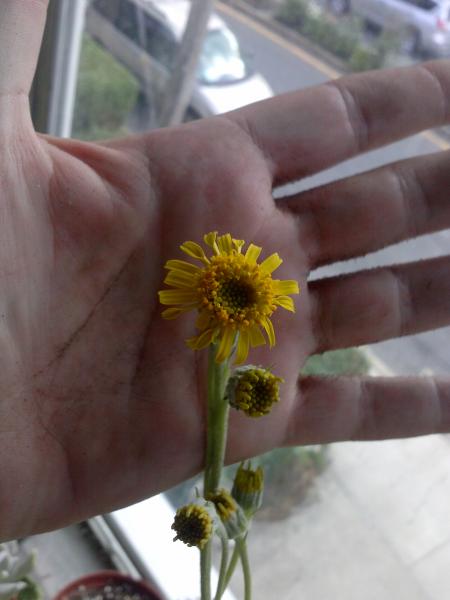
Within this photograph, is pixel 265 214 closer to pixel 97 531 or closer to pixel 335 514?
pixel 335 514

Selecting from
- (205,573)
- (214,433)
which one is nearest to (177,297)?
(214,433)

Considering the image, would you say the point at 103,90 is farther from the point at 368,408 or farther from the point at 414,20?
the point at 368,408

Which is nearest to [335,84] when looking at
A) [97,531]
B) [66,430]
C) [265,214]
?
[265,214]

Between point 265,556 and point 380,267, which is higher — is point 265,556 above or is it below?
below

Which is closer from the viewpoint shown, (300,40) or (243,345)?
(243,345)

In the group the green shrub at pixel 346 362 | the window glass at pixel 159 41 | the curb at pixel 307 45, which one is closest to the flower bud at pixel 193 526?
the green shrub at pixel 346 362

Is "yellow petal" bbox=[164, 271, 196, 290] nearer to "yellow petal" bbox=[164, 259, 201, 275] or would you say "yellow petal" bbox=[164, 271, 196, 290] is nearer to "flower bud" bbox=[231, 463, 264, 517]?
"yellow petal" bbox=[164, 259, 201, 275]

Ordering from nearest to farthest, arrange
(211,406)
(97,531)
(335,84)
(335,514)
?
1. (211,406)
2. (335,84)
3. (335,514)
4. (97,531)
